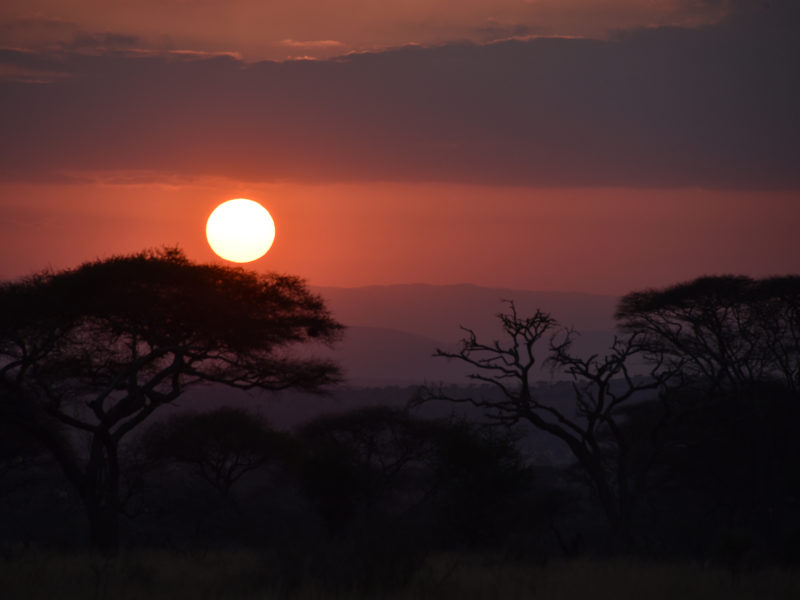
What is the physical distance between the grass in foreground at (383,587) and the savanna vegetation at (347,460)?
0.22 feet

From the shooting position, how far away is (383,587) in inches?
503

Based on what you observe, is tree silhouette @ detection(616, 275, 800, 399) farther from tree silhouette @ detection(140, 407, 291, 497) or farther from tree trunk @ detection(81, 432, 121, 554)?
tree trunk @ detection(81, 432, 121, 554)

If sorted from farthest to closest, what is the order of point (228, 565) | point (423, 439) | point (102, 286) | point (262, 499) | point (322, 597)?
point (262, 499) < point (423, 439) < point (102, 286) < point (228, 565) < point (322, 597)

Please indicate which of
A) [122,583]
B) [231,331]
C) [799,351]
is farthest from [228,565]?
[799,351]

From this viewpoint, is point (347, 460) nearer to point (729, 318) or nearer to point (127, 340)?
point (127, 340)

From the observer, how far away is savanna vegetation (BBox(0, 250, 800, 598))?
14.2 meters

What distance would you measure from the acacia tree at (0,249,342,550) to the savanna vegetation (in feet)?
0.19

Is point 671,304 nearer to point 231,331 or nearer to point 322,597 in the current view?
point 231,331

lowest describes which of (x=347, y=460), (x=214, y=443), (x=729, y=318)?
(x=347, y=460)

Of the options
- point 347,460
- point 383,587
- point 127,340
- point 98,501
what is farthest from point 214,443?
point 383,587

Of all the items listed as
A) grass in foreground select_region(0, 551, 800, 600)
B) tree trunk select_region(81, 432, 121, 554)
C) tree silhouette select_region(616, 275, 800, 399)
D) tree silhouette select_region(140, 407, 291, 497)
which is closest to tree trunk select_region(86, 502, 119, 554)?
tree trunk select_region(81, 432, 121, 554)

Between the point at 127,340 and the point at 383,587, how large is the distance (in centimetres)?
1393

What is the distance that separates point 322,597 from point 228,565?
17.6ft

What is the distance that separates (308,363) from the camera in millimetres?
25844
